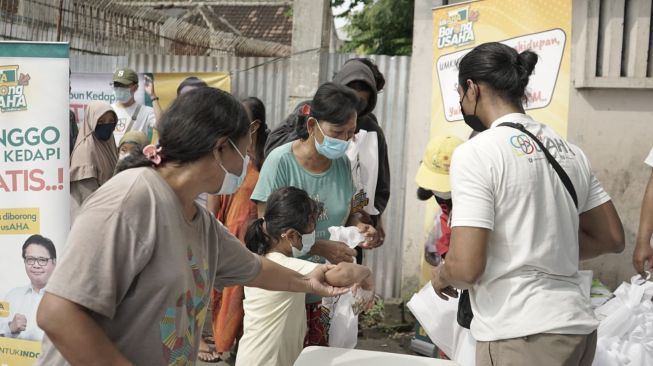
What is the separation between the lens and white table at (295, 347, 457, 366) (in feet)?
7.97

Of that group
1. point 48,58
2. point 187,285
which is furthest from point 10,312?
point 187,285

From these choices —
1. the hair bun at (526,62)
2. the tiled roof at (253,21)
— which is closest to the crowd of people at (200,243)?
the hair bun at (526,62)

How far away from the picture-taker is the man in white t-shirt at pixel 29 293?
163 inches

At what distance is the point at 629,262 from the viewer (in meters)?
4.91

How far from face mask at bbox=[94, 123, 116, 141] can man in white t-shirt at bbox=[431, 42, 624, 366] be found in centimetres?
392

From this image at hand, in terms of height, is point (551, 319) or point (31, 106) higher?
point (31, 106)

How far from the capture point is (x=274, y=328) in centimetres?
308

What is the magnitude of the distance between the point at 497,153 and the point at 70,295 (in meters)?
1.29

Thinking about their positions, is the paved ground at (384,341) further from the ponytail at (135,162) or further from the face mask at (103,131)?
the ponytail at (135,162)

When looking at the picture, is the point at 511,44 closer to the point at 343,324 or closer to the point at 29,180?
the point at 343,324

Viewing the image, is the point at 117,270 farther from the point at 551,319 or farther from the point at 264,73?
the point at 264,73

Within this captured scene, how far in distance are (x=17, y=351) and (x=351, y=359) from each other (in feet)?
8.31

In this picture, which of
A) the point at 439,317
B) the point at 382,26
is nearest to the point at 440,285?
the point at 439,317

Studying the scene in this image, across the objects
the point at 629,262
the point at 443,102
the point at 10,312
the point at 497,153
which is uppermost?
the point at 443,102
